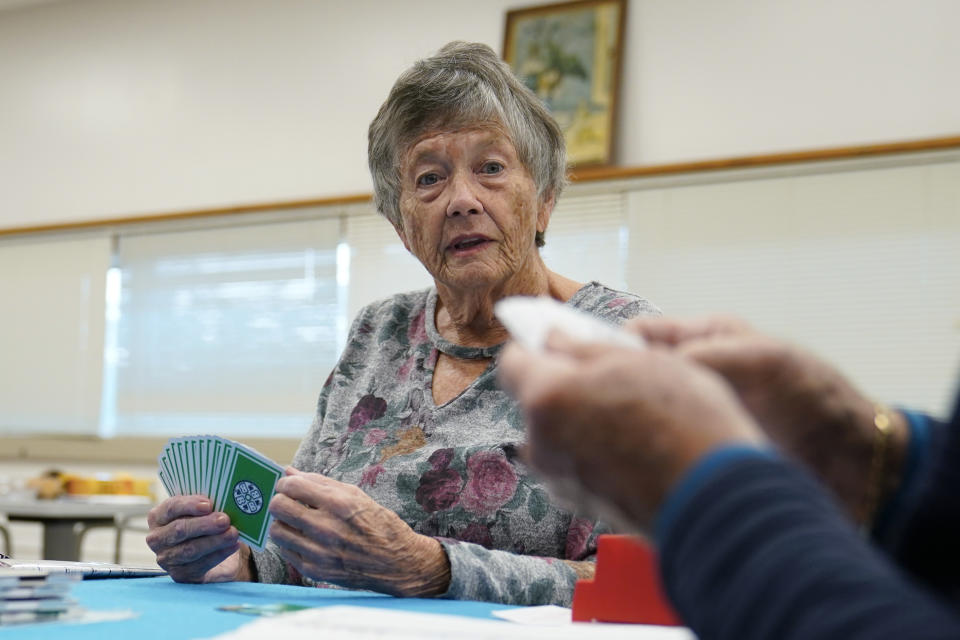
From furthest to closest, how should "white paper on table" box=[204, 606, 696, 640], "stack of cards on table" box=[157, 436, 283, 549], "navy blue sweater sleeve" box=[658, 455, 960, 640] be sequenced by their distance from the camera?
1. "stack of cards on table" box=[157, 436, 283, 549]
2. "white paper on table" box=[204, 606, 696, 640]
3. "navy blue sweater sleeve" box=[658, 455, 960, 640]

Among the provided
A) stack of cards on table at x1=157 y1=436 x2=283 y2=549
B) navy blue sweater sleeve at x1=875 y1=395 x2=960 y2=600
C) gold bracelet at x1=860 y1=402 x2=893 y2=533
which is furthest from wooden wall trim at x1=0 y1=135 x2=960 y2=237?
navy blue sweater sleeve at x1=875 y1=395 x2=960 y2=600

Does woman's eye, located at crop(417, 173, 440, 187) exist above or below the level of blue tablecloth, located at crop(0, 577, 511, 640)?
above

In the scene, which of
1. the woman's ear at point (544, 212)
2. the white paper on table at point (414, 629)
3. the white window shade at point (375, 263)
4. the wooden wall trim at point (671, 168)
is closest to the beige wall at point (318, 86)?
the wooden wall trim at point (671, 168)

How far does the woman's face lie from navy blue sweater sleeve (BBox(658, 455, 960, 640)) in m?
1.25

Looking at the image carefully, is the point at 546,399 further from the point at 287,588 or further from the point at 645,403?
the point at 287,588

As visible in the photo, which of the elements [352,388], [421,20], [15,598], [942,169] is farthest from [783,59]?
[15,598]

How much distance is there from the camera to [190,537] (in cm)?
134

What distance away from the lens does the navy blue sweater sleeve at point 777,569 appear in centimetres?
41

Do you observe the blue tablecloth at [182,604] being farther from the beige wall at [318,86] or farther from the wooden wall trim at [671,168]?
the beige wall at [318,86]

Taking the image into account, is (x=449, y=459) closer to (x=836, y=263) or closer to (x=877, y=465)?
(x=877, y=465)

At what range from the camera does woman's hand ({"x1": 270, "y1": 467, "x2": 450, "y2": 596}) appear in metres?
1.15

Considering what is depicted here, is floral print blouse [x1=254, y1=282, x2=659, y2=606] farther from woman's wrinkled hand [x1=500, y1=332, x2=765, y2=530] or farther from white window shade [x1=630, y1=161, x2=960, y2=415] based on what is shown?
white window shade [x1=630, y1=161, x2=960, y2=415]

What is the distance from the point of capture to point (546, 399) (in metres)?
0.48

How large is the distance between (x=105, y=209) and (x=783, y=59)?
3.88 m
